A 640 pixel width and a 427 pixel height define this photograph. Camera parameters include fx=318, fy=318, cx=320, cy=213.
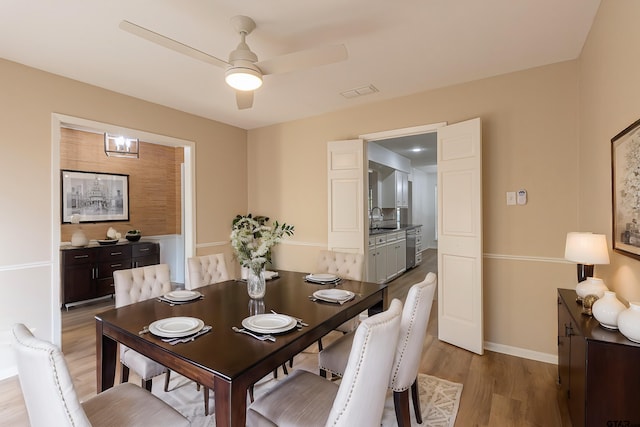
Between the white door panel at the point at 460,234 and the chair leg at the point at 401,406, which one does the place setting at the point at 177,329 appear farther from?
the white door panel at the point at 460,234

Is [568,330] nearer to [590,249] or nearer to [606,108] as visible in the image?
[590,249]

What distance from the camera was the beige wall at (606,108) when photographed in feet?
5.31

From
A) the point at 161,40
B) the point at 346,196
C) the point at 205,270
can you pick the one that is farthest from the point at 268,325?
the point at 346,196

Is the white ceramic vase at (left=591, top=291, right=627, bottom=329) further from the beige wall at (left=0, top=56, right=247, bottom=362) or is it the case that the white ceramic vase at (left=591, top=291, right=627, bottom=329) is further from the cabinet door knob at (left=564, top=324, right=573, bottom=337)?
the beige wall at (left=0, top=56, right=247, bottom=362)

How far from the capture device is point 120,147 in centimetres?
519

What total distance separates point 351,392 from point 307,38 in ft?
7.65

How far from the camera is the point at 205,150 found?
4395 millimetres

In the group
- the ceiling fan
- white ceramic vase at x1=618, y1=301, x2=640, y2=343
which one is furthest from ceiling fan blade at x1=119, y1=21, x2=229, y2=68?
white ceramic vase at x1=618, y1=301, x2=640, y2=343

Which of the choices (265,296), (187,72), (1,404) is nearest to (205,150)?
(187,72)

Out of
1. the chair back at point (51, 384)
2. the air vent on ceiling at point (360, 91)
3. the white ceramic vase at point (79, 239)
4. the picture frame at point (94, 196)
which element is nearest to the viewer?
the chair back at point (51, 384)

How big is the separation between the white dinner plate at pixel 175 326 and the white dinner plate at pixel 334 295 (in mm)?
784

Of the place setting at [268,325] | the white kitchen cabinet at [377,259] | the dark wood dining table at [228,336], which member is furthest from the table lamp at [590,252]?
the white kitchen cabinet at [377,259]

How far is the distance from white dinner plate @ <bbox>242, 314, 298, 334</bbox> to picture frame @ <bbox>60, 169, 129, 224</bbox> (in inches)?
177

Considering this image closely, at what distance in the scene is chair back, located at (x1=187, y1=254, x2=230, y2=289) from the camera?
8.96 feet
